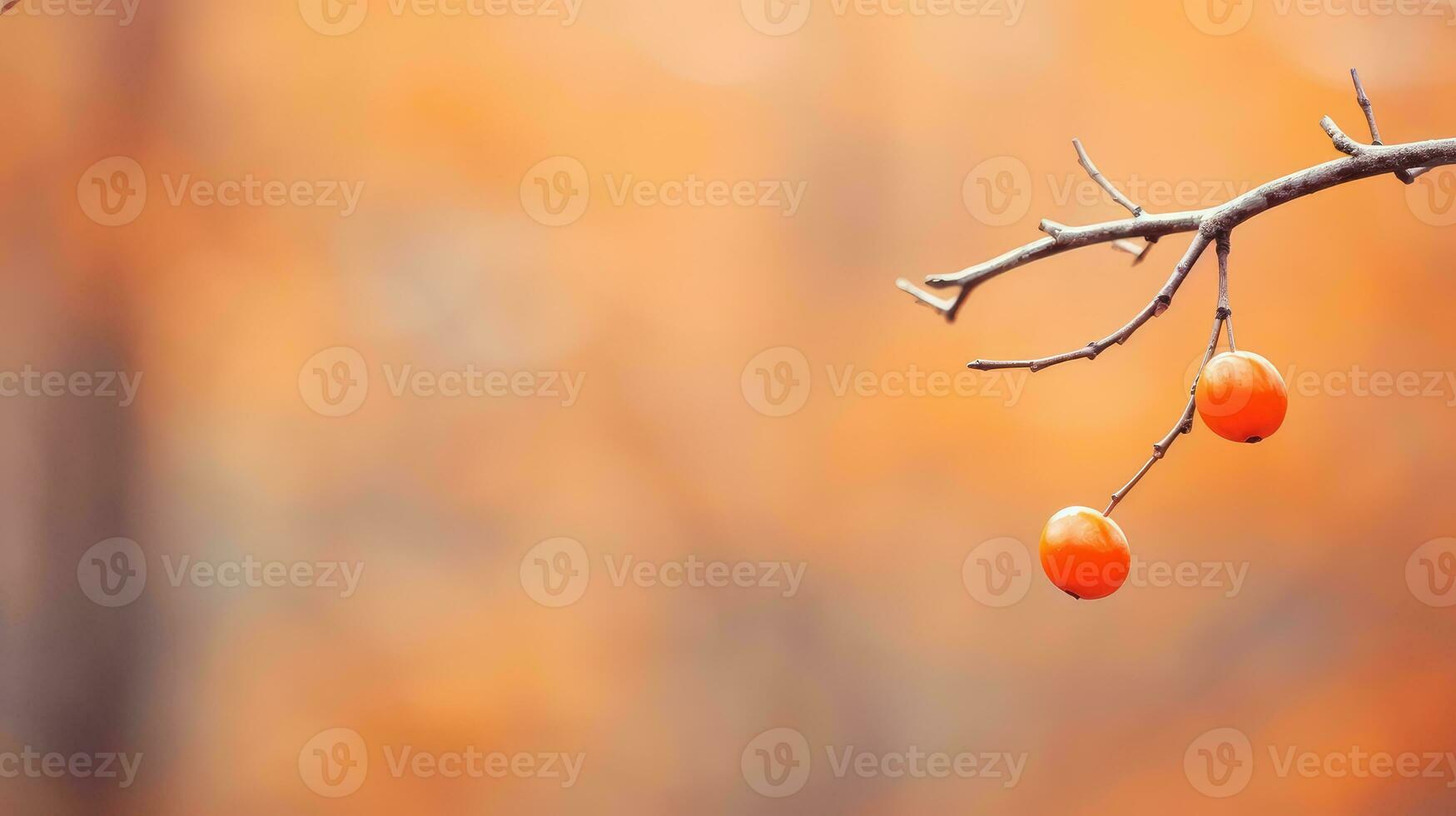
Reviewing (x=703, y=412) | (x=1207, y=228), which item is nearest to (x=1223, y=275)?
(x=1207, y=228)

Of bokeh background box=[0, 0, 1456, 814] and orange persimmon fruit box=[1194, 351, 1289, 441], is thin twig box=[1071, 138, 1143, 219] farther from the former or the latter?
bokeh background box=[0, 0, 1456, 814]

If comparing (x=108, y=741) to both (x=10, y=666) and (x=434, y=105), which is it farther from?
(x=434, y=105)

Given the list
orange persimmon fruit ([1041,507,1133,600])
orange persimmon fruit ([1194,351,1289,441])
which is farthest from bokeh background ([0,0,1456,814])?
orange persimmon fruit ([1194,351,1289,441])

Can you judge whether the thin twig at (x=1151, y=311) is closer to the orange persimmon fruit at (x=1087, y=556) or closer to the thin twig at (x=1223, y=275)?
the thin twig at (x=1223, y=275)

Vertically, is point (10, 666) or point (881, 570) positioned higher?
point (881, 570)

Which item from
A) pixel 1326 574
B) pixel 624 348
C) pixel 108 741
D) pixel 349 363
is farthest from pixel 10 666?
pixel 1326 574

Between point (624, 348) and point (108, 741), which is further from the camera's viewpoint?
point (624, 348)
